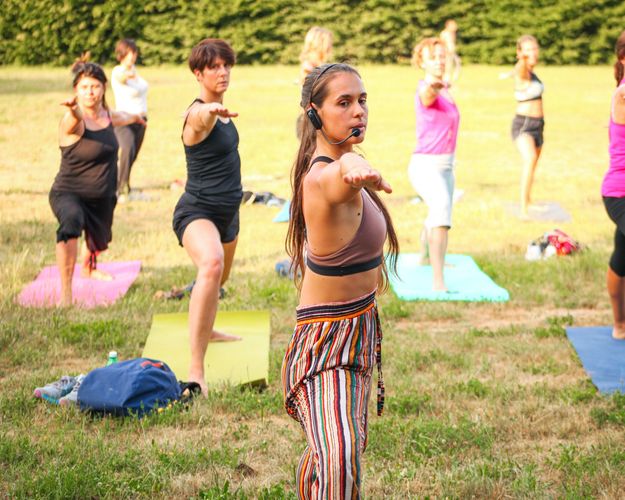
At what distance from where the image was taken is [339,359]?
3.43 metres

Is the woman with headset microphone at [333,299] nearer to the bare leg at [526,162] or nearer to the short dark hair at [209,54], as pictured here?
the short dark hair at [209,54]

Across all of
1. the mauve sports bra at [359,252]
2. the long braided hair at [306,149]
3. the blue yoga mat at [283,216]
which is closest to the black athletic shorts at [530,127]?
the blue yoga mat at [283,216]

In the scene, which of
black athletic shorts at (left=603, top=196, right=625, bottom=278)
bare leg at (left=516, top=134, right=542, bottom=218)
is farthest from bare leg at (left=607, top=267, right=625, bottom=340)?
bare leg at (left=516, top=134, right=542, bottom=218)

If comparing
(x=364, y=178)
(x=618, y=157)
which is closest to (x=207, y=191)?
(x=618, y=157)

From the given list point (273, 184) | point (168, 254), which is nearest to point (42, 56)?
point (273, 184)

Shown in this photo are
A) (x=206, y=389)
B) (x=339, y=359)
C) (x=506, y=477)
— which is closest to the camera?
(x=339, y=359)

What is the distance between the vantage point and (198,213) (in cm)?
617

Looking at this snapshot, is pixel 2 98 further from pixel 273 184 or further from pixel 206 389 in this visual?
pixel 206 389

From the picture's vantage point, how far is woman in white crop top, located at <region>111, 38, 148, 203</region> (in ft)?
40.2

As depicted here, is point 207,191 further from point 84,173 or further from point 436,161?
point 436,161

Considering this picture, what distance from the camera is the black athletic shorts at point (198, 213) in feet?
20.2

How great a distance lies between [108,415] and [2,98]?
1995 centimetres

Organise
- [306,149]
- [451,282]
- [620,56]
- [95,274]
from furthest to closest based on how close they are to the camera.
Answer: [95,274] → [451,282] → [620,56] → [306,149]

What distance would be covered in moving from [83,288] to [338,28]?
25.3 m
